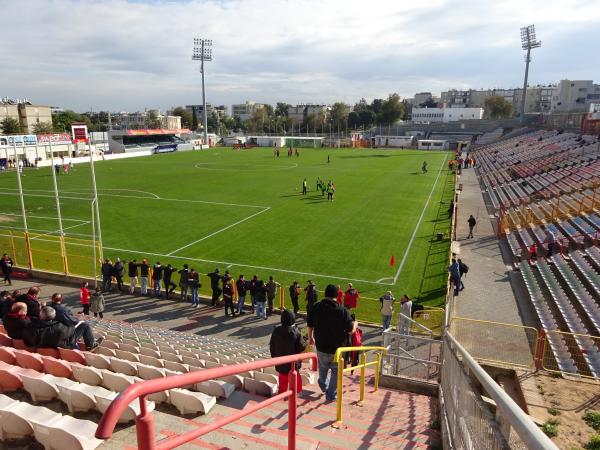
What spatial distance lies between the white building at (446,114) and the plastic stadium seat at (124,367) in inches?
5080

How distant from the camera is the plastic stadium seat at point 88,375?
5.75 meters

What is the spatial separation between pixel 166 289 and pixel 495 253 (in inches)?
633

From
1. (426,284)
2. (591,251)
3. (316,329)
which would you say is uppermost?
(316,329)

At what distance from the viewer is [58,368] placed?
5.94 metres

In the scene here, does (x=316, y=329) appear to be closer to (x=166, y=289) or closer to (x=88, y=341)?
(x=88, y=341)

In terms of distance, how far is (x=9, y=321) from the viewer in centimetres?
743

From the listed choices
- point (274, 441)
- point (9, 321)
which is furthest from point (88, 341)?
point (274, 441)

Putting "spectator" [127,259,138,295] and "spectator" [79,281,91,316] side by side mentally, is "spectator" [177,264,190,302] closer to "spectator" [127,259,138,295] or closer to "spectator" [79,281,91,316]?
"spectator" [127,259,138,295]

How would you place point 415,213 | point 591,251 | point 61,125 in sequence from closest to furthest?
point 591,251 → point 415,213 → point 61,125

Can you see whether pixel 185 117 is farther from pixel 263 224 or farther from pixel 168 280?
pixel 168 280

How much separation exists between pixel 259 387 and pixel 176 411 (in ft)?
4.86

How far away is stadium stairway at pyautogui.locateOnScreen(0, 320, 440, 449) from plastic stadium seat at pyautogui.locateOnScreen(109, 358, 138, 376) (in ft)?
0.04

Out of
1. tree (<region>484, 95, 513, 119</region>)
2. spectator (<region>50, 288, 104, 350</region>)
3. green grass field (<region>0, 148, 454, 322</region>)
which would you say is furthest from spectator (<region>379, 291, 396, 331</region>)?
tree (<region>484, 95, 513, 119</region>)

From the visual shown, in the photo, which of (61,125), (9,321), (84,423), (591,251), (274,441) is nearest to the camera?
(84,423)
